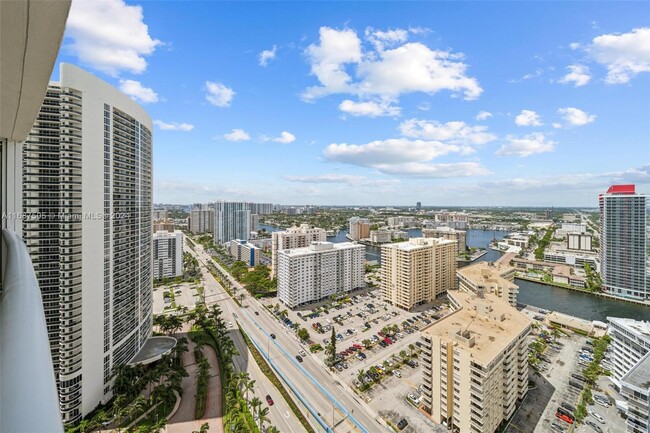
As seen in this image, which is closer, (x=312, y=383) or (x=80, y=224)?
(x=80, y=224)

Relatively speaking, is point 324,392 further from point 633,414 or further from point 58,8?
point 58,8

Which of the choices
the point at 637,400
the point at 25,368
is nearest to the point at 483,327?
the point at 637,400

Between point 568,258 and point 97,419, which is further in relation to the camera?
point 568,258

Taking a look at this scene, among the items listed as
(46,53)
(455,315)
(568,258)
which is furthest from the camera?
(568,258)

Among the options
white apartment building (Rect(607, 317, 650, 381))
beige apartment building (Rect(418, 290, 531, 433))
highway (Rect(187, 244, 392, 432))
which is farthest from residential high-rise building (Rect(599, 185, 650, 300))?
highway (Rect(187, 244, 392, 432))

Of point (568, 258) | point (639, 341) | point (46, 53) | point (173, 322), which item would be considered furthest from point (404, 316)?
point (568, 258)

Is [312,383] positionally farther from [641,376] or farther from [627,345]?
[627,345]

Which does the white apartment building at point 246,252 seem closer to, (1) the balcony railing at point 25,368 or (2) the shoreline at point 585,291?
(2) the shoreline at point 585,291

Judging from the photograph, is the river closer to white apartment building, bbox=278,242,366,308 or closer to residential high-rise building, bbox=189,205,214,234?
white apartment building, bbox=278,242,366,308
